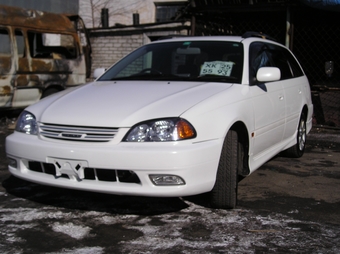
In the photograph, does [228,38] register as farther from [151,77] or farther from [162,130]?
[162,130]

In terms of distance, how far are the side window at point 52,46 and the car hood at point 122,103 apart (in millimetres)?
5489

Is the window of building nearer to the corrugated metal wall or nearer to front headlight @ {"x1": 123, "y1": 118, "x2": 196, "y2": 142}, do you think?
the corrugated metal wall

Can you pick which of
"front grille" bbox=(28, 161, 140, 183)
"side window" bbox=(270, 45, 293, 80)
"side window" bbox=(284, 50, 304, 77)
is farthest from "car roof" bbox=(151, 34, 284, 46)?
"front grille" bbox=(28, 161, 140, 183)

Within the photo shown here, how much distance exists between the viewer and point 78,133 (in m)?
3.66

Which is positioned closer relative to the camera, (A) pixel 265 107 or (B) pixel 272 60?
(A) pixel 265 107

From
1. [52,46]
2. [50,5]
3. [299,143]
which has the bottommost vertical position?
[299,143]

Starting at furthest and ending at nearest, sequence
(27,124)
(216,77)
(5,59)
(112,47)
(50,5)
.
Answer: (50,5) → (112,47) → (5,59) → (216,77) → (27,124)

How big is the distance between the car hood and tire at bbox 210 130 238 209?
1.39ft

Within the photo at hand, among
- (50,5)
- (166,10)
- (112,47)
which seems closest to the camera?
(112,47)

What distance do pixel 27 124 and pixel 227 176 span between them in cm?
167

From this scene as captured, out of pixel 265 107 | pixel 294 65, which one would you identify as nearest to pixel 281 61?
pixel 294 65

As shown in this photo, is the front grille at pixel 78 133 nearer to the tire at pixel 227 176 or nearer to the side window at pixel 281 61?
the tire at pixel 227 176

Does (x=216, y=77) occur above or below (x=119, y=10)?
below

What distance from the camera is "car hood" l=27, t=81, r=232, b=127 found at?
363 centimetres
